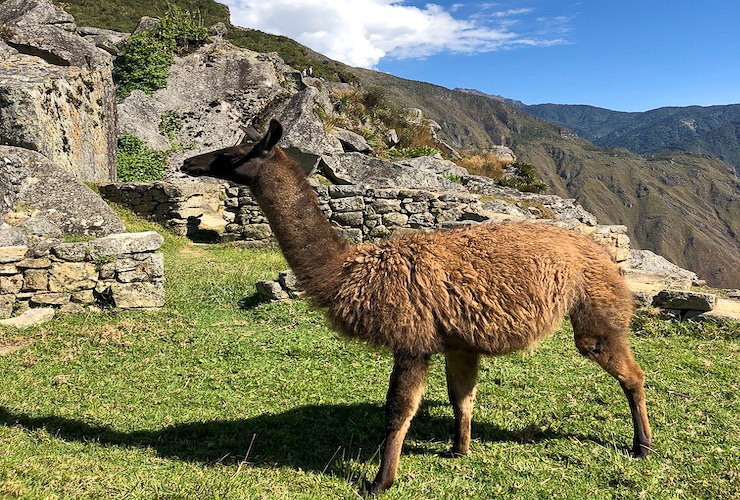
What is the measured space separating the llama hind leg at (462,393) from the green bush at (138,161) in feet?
51.8

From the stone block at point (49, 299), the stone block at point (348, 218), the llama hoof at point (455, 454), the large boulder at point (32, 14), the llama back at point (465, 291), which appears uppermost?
the large boulder at point (32, 14)

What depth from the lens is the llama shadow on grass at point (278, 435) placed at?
4309 mm

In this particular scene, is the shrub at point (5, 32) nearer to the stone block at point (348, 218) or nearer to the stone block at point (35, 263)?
the stone block at point (348, 218)

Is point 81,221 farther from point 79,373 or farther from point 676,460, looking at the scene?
point 676,460

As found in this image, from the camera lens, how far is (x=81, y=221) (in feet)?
35.7

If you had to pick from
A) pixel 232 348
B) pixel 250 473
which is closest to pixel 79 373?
pixel 232 348

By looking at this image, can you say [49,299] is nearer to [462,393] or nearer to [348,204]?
[462,393]

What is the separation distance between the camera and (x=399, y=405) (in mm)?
3855

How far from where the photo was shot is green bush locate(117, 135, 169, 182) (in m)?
17.6

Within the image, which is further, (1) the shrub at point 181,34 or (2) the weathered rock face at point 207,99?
(1) the shrub at point 181,34

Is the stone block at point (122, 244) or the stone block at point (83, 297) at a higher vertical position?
the stone block at point (122, 244)

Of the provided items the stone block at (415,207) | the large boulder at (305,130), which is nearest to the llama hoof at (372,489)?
the stone block at (415,207)

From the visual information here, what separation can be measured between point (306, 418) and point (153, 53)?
20.7 metres

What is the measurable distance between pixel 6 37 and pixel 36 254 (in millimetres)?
11721
